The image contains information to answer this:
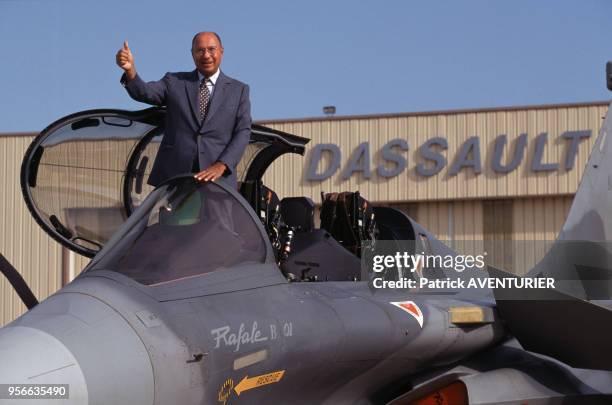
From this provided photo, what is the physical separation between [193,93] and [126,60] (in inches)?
21.4

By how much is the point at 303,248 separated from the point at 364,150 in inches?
837

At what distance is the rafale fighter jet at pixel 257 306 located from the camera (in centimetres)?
461

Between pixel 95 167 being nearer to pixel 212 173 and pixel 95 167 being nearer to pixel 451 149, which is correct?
pixel 212 173

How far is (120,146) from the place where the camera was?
842 centimetres

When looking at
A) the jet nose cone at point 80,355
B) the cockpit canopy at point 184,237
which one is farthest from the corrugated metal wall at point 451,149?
the jet nose cone at point 80,355

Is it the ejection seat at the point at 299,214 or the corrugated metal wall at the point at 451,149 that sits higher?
the corrugated metal wall at the point at 451,149

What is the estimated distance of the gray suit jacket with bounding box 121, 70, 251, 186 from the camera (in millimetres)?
6922

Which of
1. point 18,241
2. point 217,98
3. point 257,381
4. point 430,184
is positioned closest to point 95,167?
point 217,98

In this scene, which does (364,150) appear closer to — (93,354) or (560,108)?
(560,108)

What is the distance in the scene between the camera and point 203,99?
709cm

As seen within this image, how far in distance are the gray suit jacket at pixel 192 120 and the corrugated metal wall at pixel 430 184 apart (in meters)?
20.7

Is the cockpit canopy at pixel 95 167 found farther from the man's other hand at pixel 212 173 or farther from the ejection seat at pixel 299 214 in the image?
the man's other hand at pixel 212 173

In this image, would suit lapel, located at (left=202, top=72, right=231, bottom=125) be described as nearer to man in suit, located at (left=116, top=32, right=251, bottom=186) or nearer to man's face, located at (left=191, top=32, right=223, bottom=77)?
man in suit, located at (left=116, top=32, right=251, bottom=186)

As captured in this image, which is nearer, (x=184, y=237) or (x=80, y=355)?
(x=80, y=355)
